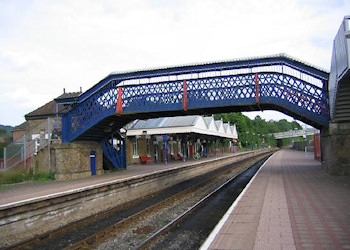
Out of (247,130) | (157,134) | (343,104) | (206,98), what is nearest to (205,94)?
(206,98)

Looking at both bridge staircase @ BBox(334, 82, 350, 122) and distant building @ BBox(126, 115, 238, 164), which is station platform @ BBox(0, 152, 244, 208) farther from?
distant building @ BBox(126, 115, 238, 164)

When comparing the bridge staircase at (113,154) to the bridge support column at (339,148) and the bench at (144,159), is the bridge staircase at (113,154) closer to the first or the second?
the bench at (144,159)

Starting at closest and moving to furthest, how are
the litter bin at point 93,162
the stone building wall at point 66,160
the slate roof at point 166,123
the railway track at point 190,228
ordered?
1. the railway track at point 190,228
2. the stone building wall at point 66,160
3. the litter bin at point 93,162
4. the slate roof at point 166,123

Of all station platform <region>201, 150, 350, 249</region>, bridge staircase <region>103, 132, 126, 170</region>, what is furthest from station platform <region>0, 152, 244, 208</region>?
bridge staircase <region>103, 132, 126, 170</region>

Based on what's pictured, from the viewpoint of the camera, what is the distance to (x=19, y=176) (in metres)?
18.0

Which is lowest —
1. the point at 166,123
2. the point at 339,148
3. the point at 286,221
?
the point at 286,221

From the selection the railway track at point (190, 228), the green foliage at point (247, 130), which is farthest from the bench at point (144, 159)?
the green foliage at point (247, 130)

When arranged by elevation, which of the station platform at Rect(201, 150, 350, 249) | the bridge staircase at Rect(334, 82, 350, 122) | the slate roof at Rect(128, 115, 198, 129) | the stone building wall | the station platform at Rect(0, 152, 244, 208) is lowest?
the station platform at Rect(201, 150, 350, 249)

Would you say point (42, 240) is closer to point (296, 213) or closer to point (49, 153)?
point (296, 213)

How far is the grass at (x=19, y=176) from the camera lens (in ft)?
56.7

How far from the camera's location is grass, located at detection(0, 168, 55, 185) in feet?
56.7

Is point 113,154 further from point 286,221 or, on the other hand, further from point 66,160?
point 286,221

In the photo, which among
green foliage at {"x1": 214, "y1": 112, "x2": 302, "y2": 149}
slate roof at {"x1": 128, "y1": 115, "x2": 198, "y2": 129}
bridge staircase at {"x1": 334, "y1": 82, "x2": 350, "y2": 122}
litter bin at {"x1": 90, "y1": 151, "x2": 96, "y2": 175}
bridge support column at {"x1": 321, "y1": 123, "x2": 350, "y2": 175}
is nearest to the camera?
bridge staircase at {"x1": 334, "y1": 82, "x2": 350, "y2": 122}

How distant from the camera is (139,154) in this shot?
35312 millimetres
